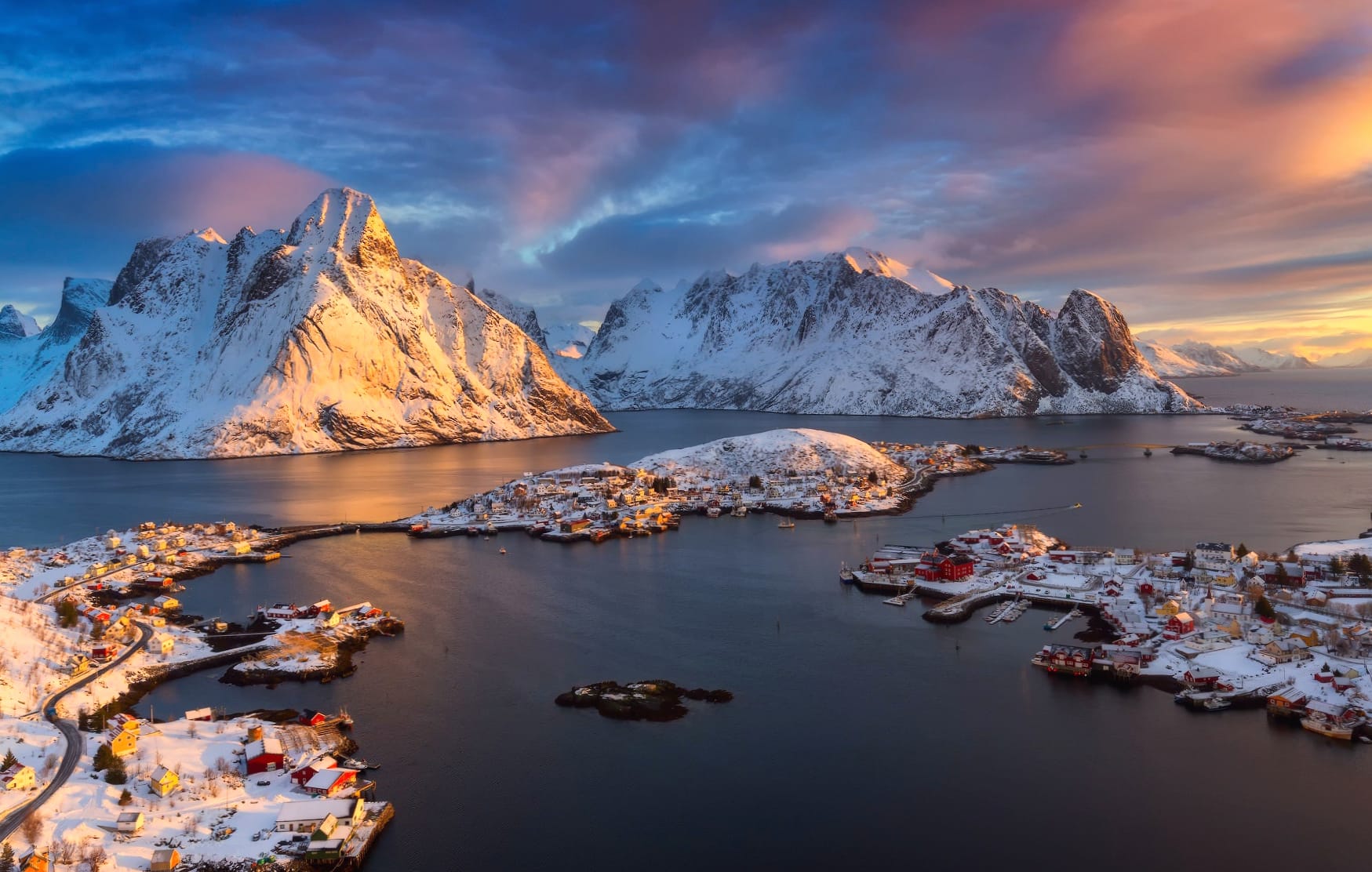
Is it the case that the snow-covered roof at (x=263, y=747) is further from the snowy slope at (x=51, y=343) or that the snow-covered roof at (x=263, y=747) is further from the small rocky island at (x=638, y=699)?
the snowy slope at (x=51, y=343)

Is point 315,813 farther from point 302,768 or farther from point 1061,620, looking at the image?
point 1061,620

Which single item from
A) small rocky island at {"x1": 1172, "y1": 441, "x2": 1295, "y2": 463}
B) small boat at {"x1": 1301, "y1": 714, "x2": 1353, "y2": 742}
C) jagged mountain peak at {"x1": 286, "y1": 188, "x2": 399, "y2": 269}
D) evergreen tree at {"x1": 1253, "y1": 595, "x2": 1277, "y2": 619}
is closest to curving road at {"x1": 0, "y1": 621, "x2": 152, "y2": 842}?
small boat at {"x1": 1301, "y1": 714, "x2": 1353, "y2": 742}

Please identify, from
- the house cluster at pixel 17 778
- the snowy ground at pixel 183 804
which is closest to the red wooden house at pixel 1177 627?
the snowy ground at pixel 183 804

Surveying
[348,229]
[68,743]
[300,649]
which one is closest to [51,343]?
[348,229]

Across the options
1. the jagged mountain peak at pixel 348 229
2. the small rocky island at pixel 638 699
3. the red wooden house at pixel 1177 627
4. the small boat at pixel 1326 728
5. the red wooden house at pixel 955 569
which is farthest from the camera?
the jagged mountain peak at pixel 348 229

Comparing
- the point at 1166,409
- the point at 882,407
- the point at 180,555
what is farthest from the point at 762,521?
the point at 1166,409

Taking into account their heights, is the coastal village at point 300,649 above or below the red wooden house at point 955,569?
below

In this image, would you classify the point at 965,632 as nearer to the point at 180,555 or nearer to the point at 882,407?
the point at 180,555
